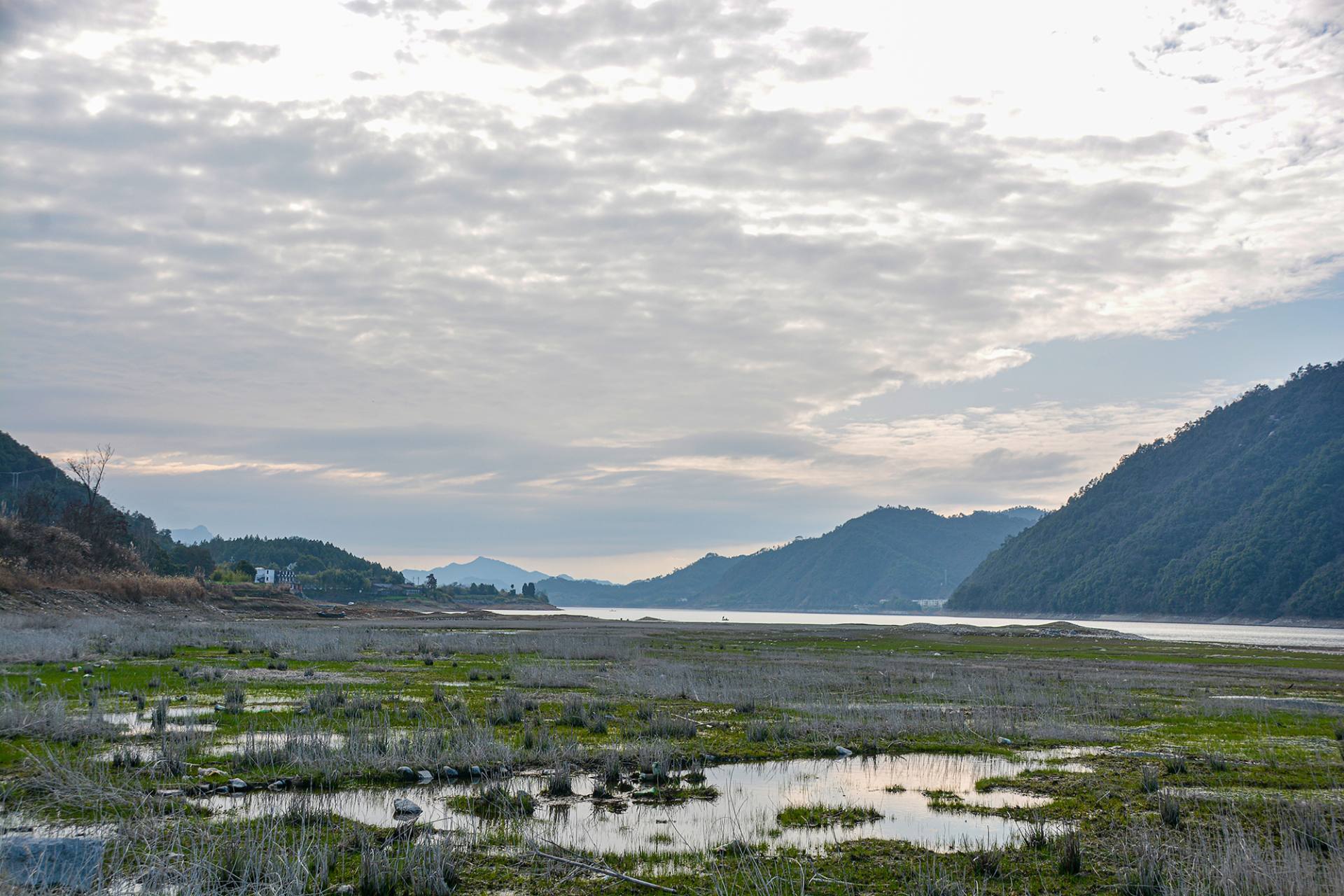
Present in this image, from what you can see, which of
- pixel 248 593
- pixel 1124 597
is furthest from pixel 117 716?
pixel 1124 597

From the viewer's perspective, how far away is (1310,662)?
5738 centimetres

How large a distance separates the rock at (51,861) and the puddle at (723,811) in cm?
292

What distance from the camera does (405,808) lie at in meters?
13.5

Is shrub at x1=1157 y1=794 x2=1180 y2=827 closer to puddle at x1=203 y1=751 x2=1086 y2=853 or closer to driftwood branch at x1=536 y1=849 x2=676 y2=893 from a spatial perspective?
puddle at x1=203 y1=751 x2=1086 y2=853

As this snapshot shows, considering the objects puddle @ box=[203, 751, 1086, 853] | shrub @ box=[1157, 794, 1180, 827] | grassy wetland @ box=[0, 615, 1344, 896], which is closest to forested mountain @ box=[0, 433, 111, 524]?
grassy wetland @ box=[0, 615, 1344, 896]

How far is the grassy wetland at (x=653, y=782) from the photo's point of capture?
1084cm

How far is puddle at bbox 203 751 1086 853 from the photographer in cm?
1307

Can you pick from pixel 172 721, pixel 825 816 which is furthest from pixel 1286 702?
pixel 172 721

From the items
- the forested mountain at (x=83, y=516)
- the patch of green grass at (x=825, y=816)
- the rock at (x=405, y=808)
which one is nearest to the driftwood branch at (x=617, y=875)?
the rock at (x=405, y=808)

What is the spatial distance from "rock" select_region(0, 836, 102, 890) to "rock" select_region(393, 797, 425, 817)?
4.24 metres

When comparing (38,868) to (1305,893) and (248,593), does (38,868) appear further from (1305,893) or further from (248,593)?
(248,593)

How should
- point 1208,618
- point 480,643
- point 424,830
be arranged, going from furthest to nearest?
point 1208,618 → point 480,643 → point 424,830

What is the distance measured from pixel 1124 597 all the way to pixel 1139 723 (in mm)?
188726

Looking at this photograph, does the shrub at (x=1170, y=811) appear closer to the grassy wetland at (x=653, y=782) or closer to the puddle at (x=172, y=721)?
the grassy wetland at (x=653, y=782)
